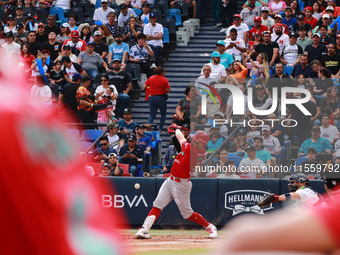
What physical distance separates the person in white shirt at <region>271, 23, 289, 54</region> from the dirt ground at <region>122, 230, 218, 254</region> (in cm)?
628

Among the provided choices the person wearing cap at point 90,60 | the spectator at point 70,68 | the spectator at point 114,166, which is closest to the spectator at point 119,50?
the person wearing cap at point 90,60

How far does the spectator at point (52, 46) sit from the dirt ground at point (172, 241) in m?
7.47

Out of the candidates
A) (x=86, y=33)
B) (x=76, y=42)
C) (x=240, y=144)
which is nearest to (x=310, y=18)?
(x=240, y=144)

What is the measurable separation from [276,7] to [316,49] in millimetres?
2952

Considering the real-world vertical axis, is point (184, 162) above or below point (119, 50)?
below

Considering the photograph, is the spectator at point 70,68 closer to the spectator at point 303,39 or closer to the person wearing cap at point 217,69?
the person wearing cap at point 217,69

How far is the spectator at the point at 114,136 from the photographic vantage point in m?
14.9

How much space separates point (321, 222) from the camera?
816 millimetres

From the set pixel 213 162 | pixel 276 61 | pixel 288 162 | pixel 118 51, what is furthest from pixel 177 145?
pixel 118 51

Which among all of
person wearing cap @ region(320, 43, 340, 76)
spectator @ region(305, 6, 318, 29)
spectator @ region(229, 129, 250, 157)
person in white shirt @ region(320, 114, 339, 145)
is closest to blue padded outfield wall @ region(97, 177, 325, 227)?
spectator @ region(229, 129, 250, 157)

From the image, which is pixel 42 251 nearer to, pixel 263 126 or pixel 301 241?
pixel 301 241

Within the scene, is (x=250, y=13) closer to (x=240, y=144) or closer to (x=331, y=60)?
(x=331, y=60)

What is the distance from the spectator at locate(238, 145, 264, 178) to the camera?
1364 cm

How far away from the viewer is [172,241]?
39.1 ft
